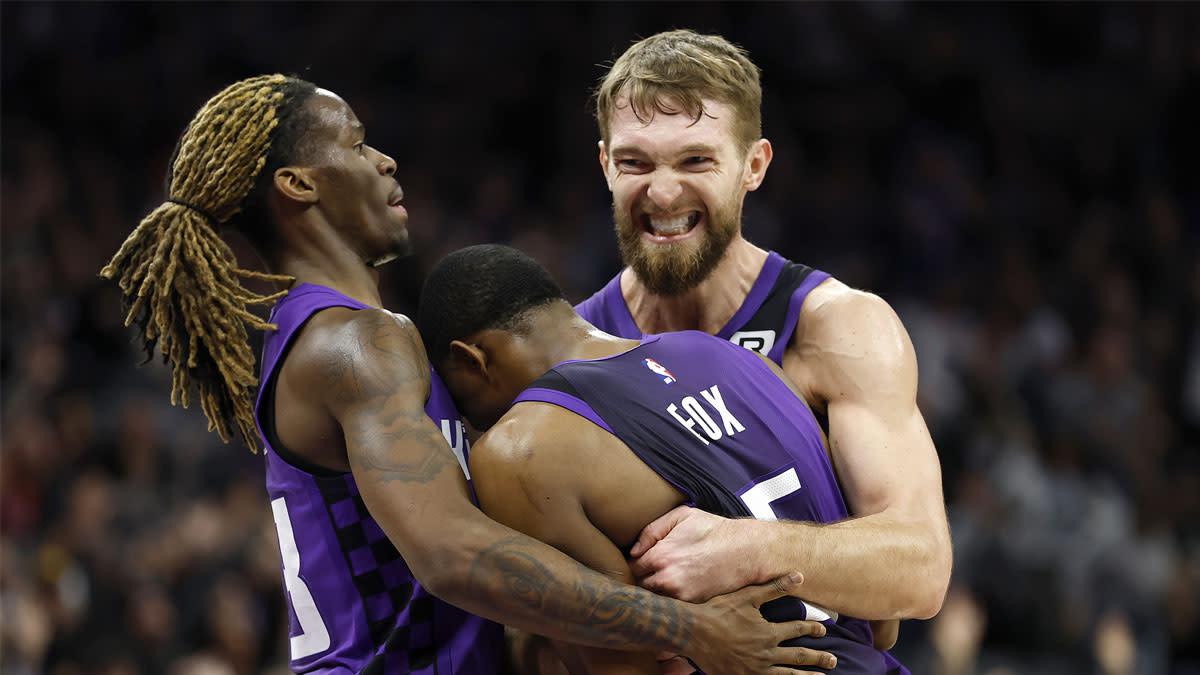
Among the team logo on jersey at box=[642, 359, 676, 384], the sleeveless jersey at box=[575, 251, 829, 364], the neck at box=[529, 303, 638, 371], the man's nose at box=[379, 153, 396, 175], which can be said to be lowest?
the sleeveless jersey at box=[575, 251, 829, 364]

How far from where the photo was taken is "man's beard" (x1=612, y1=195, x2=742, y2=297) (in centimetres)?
360

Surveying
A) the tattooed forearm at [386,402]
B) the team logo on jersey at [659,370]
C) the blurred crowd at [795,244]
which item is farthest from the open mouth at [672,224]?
the blurred crowd at [795,244]

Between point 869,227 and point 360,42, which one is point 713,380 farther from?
point 360,42

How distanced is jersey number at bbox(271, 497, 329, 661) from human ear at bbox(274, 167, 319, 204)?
30.6 inches

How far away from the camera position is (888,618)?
3.13 meters

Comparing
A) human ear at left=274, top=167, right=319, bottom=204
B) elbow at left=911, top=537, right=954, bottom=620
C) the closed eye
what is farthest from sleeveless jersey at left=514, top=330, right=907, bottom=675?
human ear at left=274, top=167, right=319, bottom=204

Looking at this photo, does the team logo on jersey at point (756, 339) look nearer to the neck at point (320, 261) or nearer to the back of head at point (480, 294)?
the back of head at point (480, 294)

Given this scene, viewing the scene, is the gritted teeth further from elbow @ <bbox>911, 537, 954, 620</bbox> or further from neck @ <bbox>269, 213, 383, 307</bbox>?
elbow @ <bbox>911, 537, 954, 620</bbox>

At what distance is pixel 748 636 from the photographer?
2768 millimetres

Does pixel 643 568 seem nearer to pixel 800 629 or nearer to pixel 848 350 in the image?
pixel 800 629

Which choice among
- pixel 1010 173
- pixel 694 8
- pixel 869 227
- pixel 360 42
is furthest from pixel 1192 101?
pixel 360 42

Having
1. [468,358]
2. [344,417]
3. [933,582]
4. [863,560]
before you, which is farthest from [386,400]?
[933,582]

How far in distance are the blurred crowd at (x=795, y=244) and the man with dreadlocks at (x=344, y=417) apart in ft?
14.5

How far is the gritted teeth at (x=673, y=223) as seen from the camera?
359 cm
